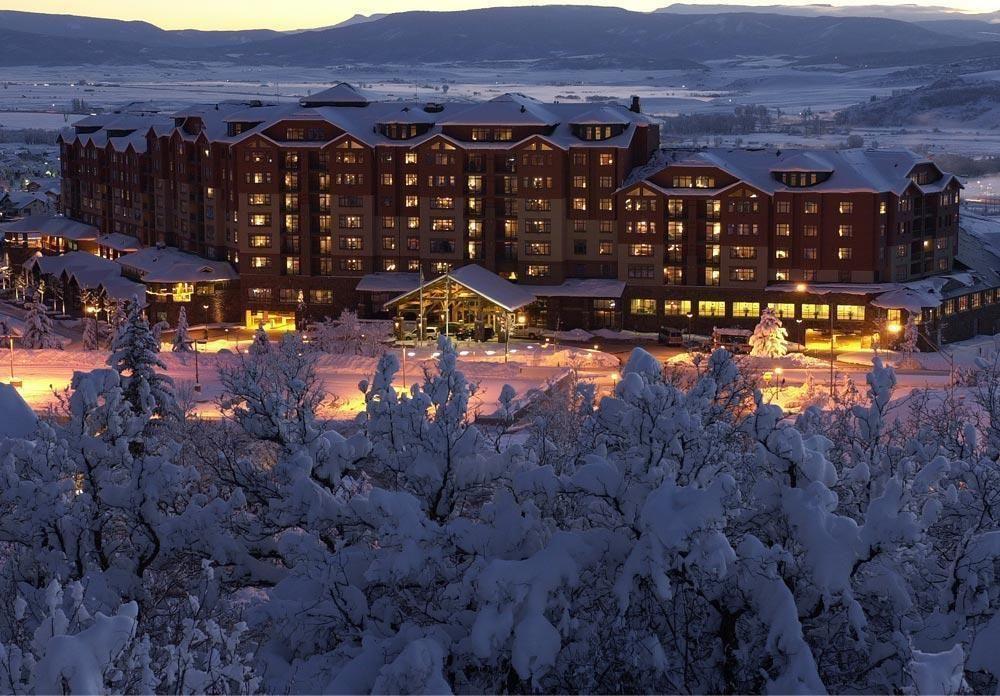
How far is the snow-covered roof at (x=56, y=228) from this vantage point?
83688 millimetres

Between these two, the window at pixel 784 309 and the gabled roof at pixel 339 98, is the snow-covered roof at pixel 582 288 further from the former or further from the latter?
the gabled roof at pixel 339 98

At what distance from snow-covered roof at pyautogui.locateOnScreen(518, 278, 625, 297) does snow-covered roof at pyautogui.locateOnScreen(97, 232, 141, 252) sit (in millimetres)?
23603

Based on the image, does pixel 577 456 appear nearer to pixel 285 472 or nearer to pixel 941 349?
pixel 285 472

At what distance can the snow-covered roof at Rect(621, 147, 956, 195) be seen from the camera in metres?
60.0

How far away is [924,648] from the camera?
1337 cm

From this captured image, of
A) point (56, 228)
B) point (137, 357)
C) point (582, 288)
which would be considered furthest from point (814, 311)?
point (56, 228)

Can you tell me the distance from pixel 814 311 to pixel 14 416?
119 feet

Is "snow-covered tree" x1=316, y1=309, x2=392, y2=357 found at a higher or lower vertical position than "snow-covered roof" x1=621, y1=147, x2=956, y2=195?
lower

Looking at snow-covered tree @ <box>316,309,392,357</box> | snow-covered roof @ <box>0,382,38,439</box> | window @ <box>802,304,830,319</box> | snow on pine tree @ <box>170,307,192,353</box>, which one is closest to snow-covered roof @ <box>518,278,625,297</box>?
snow-covered tree @ <box>316,309,392,357</box>

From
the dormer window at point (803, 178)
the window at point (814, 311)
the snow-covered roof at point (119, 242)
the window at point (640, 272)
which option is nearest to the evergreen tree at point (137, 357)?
the window at point (640, 272)

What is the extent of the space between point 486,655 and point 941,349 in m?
46.3

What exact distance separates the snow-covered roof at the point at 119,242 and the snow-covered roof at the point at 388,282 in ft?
58.0

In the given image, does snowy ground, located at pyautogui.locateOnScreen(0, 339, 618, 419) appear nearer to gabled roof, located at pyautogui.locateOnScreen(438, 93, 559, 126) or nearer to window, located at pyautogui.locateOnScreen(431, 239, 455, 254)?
window, located at pyautogui.locateOnScreen(431, 239, 455, 254)

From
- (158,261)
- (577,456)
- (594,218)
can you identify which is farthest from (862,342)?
(577,456)
